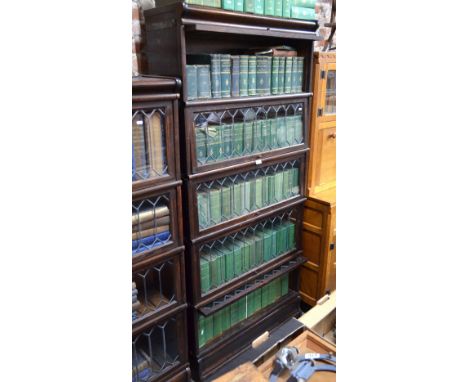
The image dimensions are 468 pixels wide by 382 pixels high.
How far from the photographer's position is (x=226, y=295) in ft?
6.41

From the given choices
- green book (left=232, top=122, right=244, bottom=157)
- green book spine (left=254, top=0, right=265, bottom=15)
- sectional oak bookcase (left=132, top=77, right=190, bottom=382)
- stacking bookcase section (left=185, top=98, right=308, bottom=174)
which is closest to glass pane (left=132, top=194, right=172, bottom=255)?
sectional oak bookcase (left=132, top=77, right=190, bottom=382)

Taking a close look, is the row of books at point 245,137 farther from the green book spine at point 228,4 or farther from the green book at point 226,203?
the green book spine at point 228,4

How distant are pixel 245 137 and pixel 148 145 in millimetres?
562

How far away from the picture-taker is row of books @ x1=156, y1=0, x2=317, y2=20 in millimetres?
1486

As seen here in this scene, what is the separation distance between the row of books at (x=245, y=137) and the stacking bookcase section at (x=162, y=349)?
0.78 m

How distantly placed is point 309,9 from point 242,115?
689 millimetres

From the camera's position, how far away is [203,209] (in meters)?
1.74

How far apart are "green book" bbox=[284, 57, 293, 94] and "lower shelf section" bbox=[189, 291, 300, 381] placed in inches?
50.1

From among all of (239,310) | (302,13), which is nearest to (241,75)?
(302,13)

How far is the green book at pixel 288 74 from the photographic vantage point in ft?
6.22

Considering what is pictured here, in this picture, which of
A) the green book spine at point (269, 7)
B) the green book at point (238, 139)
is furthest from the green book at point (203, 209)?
the green book spine at point (269, 7)

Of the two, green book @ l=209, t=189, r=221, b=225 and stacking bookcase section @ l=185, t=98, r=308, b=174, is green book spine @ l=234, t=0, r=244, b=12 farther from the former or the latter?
green book @ l=209, t=189, r=221, b=225
